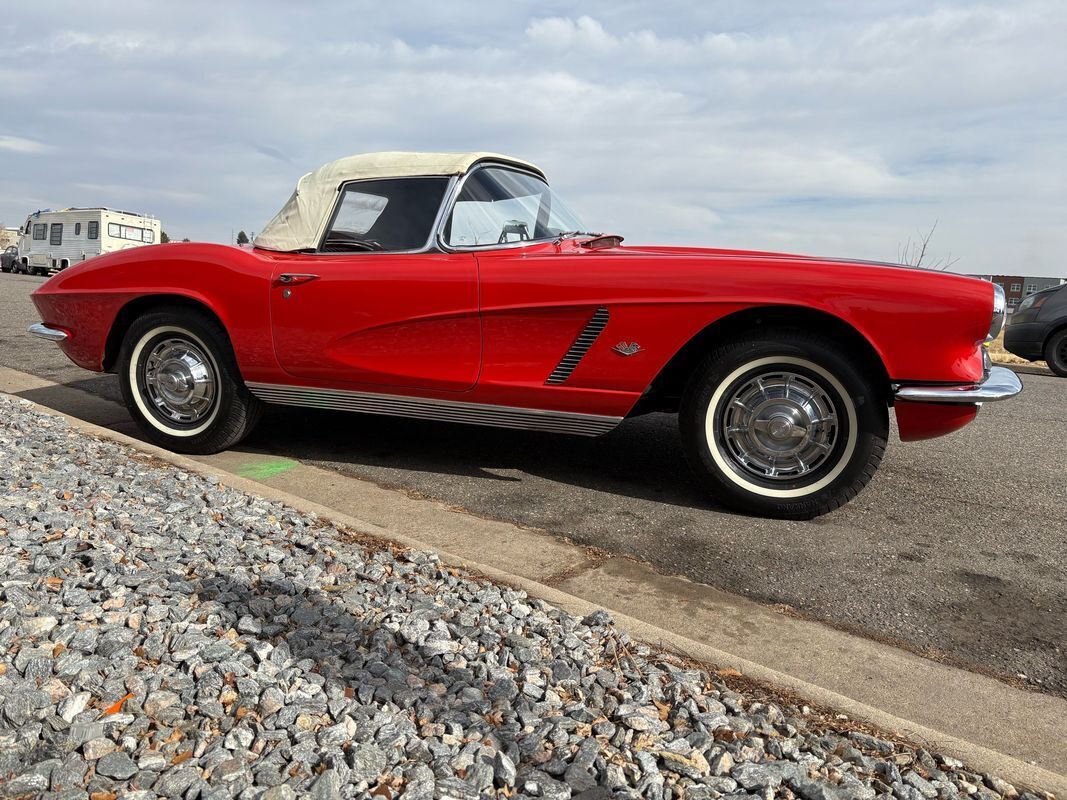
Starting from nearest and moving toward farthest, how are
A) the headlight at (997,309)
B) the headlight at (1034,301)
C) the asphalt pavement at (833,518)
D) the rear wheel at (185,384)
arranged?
the asphalt pavement at (833,518)
the headlight at (997,309)
the rear wheel at (185,384)
the headlight at (1034,301)

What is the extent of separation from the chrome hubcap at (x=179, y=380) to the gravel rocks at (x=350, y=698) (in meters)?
1.71

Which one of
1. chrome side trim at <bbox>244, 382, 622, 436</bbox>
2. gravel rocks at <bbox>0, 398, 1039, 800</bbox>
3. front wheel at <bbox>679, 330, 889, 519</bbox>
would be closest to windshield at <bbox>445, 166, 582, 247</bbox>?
chrome side trim at <bbox>244, 382, 622, 436</bbox>

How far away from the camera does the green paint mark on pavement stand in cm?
391

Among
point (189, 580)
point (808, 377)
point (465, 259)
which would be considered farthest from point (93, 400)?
point (808, 377)

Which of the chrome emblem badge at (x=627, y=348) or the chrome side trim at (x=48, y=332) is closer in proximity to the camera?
the chrome emblem badge at (x=627, y=348)

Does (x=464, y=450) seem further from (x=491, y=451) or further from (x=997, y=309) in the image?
(x=997, y=309)

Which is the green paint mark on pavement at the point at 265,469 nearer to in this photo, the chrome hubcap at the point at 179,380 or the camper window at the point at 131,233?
the chrome hubcap at the point at 179,380

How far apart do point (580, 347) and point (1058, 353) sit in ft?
30.9

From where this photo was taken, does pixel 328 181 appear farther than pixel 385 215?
Yes

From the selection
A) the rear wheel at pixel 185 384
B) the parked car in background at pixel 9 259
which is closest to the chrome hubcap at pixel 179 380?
the rear wheel at pixel 185 384

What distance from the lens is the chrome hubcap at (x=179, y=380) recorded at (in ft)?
13.7

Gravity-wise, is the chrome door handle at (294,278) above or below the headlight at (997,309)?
below

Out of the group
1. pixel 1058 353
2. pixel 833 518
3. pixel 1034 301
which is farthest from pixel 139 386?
pixel 1034 301

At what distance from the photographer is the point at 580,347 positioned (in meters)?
3.44
